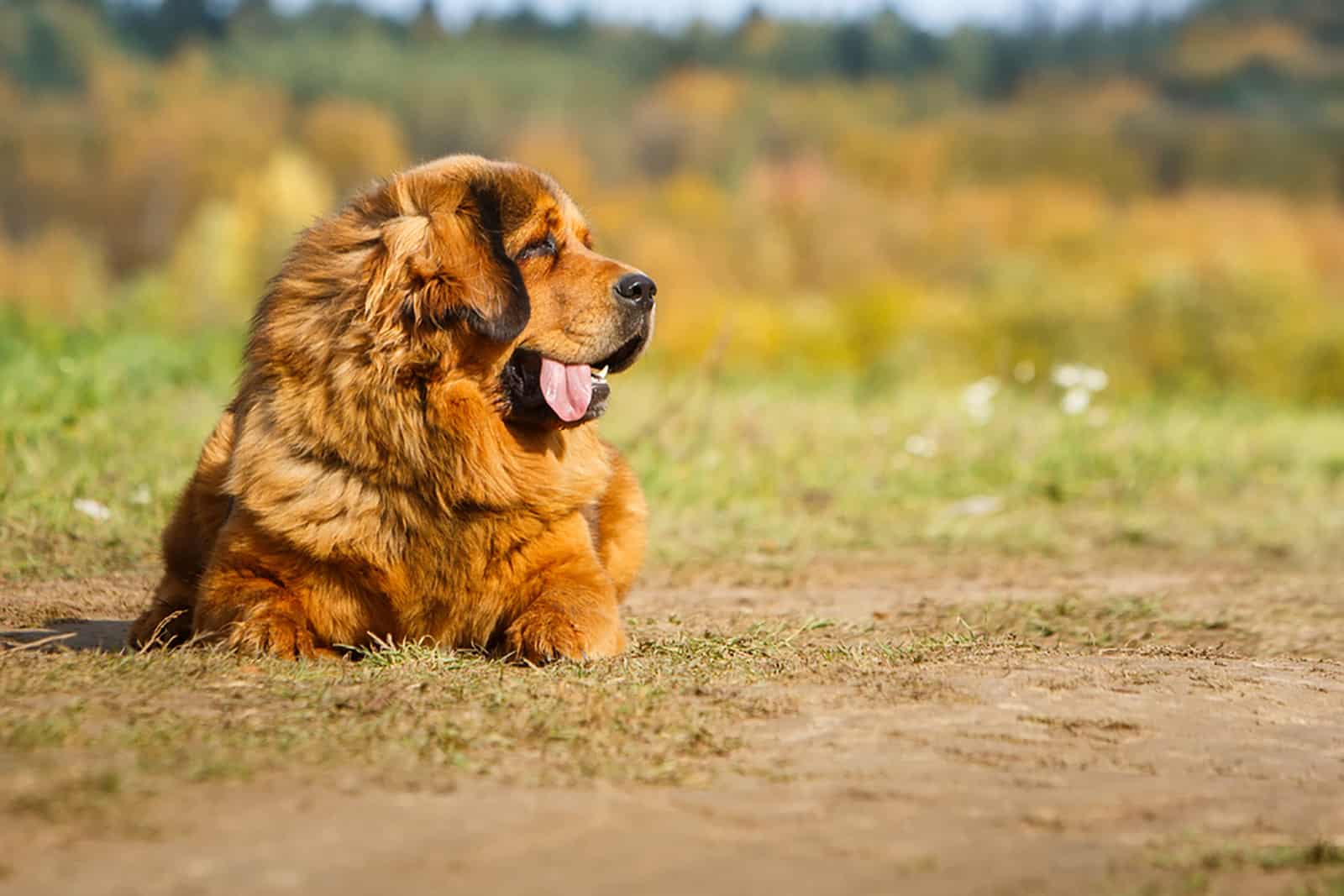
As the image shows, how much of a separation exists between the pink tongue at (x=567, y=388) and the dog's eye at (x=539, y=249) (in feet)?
1.18

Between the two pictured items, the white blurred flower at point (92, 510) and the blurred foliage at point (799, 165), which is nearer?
the white blurred flower at point (92, 510)

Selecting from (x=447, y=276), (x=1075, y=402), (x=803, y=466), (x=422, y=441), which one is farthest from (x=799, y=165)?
(x=422, y=441)

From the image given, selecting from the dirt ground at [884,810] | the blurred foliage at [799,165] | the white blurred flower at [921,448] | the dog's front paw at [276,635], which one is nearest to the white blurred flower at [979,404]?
the white blurred flower at [921,448]

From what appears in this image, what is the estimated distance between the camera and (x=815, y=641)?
5.49 metres

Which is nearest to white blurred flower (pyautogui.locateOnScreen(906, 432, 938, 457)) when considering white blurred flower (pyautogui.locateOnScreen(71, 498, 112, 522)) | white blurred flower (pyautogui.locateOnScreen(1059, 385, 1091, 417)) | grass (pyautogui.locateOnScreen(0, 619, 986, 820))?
white blurred flower (pyautogui.locateOnScreen(1059, 385, 1091, 417))

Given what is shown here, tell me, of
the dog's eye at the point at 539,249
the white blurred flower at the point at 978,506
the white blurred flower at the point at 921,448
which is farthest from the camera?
the white blurred flower at the point at 921,448

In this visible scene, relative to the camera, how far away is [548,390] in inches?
199

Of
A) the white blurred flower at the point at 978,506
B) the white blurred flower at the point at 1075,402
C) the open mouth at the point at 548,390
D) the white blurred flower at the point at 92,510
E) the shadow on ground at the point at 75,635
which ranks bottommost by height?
the shadow on ground at the point at 75,635

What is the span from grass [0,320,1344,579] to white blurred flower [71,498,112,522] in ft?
0.08

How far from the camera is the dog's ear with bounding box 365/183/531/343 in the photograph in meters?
4.84

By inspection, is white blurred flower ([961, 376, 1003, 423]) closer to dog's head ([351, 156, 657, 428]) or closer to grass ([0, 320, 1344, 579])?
grass ([0, 320, 1344, 579])

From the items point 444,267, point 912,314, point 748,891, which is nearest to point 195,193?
point 912,314

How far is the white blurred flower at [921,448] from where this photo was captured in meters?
11.5

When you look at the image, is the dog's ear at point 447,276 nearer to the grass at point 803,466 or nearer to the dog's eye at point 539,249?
the dog's eye at point 539,249
